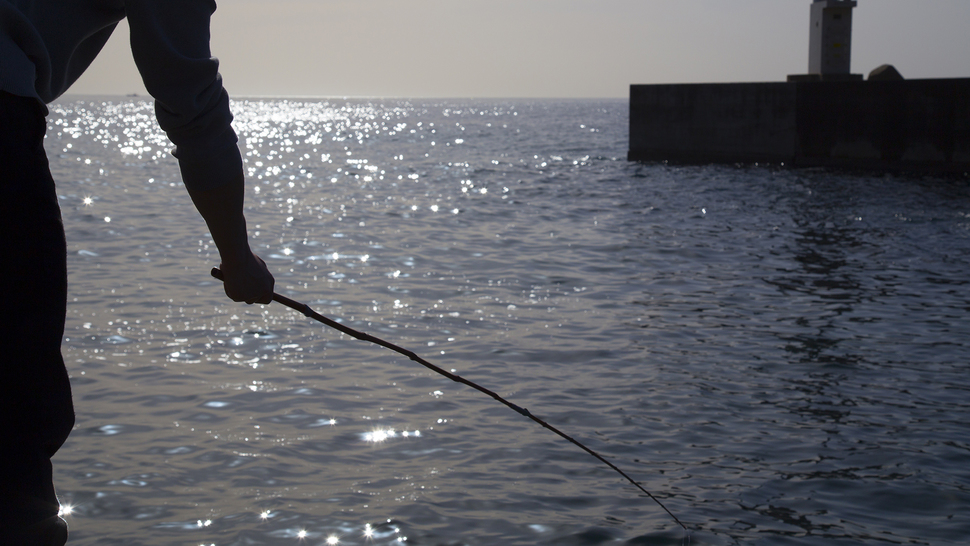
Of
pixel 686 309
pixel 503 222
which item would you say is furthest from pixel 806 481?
pixel 503 222

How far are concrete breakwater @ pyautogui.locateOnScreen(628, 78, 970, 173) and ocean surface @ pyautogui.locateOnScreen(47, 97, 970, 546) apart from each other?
9.81 m

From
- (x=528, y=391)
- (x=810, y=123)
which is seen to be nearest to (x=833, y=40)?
(x=810, y=123)

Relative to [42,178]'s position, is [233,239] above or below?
below

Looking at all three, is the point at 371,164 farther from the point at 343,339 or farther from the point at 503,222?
the point at 343,339

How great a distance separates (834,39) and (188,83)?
27073 millimetres

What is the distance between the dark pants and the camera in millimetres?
1150

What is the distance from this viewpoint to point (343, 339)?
289 inches

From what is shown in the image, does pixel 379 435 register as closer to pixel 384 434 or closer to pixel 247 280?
pixel 384 434

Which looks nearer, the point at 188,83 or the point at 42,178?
the point at 42,178

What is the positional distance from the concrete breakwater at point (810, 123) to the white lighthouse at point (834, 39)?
3.62 feet

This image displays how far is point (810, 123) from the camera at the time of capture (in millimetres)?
24906

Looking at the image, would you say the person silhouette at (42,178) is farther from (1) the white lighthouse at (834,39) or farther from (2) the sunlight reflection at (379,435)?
(1) the white lighthouse at (834,39)

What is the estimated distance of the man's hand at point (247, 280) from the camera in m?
1.65

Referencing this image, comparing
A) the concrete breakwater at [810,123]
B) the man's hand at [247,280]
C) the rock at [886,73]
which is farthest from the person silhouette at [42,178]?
the rock at [886,73]
